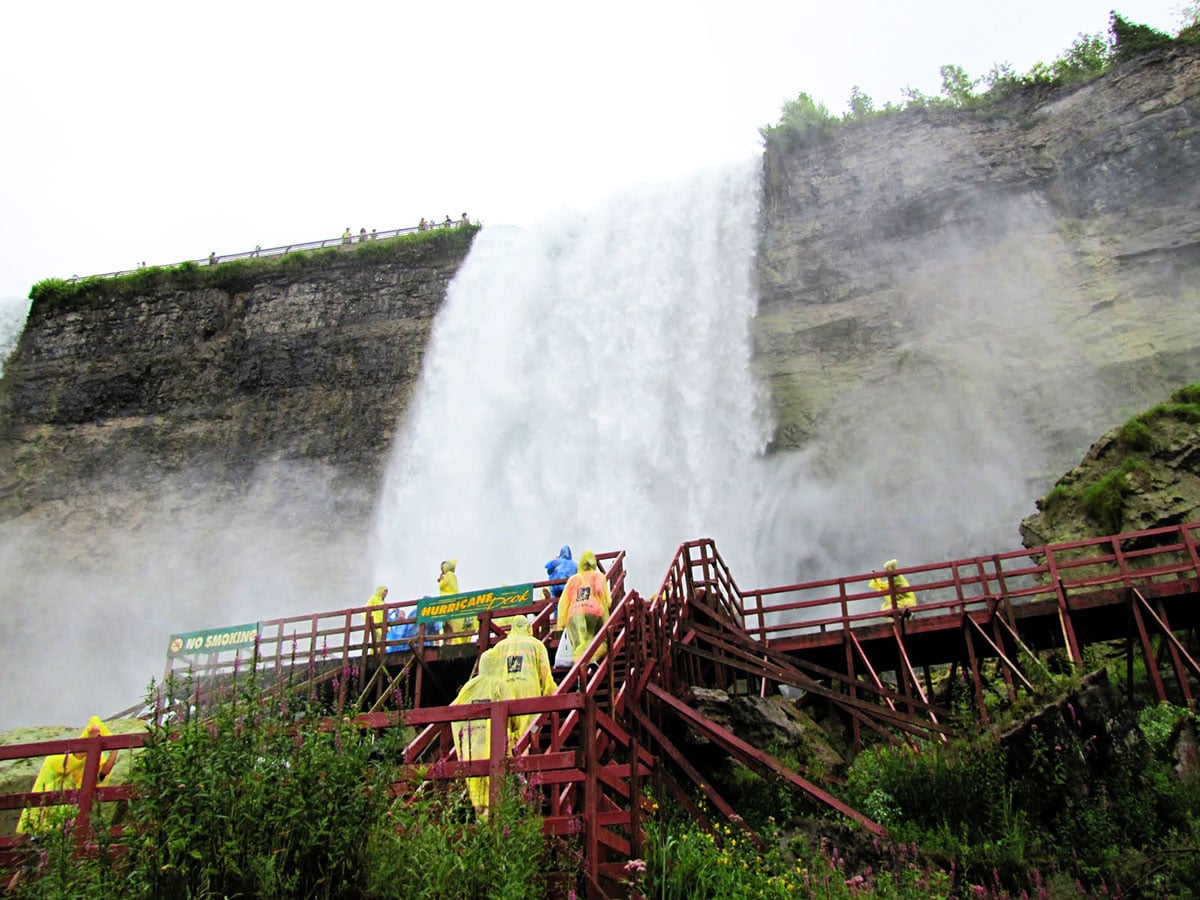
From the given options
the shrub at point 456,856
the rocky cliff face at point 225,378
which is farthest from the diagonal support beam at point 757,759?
the rocky cliff face at point 225,378

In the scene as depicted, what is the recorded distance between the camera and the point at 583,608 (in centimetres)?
962

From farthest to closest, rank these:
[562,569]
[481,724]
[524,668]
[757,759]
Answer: [562,569]
[757,759]
[524,668]
[481,724]

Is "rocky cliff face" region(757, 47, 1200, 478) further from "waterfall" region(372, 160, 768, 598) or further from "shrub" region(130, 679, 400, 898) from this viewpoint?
"shrub" region(130, 679, 400, 898)

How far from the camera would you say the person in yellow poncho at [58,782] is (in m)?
5.31

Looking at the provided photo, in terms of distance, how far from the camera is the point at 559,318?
101 feet

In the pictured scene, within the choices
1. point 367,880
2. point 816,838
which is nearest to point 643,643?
point 816,838

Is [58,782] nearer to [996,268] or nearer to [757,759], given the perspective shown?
[757,759]

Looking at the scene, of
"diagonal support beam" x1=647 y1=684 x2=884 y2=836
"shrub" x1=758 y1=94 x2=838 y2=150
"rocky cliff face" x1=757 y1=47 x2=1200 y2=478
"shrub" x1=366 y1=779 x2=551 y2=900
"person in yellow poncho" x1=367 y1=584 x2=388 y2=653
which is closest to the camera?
"shrub" x1=366 y1=779 x2=551 y2=900

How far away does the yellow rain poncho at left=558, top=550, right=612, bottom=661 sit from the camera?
9562mm

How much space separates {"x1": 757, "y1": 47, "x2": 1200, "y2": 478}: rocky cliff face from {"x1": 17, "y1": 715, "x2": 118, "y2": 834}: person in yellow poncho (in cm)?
2034

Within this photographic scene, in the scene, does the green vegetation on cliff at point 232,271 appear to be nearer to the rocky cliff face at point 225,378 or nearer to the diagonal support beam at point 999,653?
the rocky cliff face at point 225,378

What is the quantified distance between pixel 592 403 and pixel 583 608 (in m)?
18.6

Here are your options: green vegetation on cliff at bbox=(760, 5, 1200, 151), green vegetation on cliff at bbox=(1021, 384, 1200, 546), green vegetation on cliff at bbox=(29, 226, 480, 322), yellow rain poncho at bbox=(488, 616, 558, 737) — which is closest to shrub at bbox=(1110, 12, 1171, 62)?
green vegetation on cliff at bbox=(760, 5, 1200, 151)

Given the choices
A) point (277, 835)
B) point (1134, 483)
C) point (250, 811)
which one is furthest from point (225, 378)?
point (277, 835)
